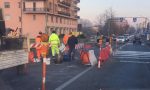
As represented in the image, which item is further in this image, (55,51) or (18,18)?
(18,18)

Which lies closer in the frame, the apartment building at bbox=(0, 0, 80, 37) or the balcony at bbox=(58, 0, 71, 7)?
the apartment building at bbox=(0, 0, 80, 37)

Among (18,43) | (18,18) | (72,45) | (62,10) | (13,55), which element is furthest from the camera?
(62,10)

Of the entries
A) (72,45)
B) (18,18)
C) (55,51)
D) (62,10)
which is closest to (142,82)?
(55,51)

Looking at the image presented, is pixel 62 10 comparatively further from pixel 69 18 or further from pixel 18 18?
pixel 18 18

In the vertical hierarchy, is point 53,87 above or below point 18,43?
below

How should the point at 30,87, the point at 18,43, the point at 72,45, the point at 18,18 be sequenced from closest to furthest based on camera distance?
the point at 30,87 → the point at 18,43 → the point at 72,45 → the point at 18,18

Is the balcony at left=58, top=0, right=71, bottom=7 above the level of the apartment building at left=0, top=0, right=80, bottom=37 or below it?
above

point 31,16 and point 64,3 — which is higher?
point 64,3

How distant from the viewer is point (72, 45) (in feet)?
94.9

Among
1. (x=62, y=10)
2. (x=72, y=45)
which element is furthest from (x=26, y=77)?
(x=62, y=10)

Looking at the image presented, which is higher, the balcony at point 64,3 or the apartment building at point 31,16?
the balcony at point 64,3

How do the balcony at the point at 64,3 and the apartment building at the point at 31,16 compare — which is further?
the balcony at the point at 64,3

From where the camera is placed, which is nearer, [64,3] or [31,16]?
[31,16]

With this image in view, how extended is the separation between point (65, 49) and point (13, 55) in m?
13.7
